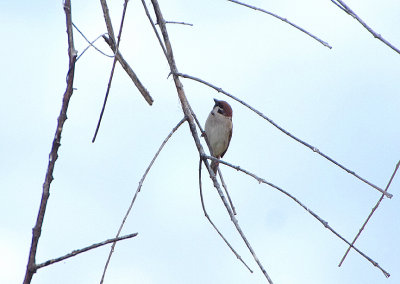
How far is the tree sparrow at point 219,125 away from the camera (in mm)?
9336

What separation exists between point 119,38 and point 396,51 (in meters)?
0.97

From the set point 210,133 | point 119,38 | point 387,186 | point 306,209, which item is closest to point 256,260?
point 306,209

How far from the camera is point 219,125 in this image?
935 centimetres

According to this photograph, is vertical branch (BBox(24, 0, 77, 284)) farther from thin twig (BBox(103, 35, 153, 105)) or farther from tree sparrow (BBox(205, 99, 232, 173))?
tree sparrow (BBox(205, 99, 232, 173))

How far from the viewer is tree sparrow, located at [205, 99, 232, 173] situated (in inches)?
368

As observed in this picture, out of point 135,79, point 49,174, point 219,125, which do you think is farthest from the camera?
point 219,125

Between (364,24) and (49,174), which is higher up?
(364,24)

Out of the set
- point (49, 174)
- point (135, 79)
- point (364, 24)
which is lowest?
point (49, 174)

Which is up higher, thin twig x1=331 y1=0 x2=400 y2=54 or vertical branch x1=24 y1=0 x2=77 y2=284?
thin twig x1=331 y1=0 x2=400 y2=54

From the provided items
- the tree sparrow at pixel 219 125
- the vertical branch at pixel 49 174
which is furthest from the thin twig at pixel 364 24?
the tree sparrow at pixel 219 125

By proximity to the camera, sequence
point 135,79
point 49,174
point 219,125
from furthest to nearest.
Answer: point 219,125
point 135,79
point 49,174

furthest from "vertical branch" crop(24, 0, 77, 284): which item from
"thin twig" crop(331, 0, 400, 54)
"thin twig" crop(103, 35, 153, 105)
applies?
"thin twig" crop(103, 35, 153, 105)

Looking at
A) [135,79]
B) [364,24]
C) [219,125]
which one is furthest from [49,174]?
[219,125]

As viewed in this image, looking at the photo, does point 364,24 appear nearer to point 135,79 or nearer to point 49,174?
point 49,174
